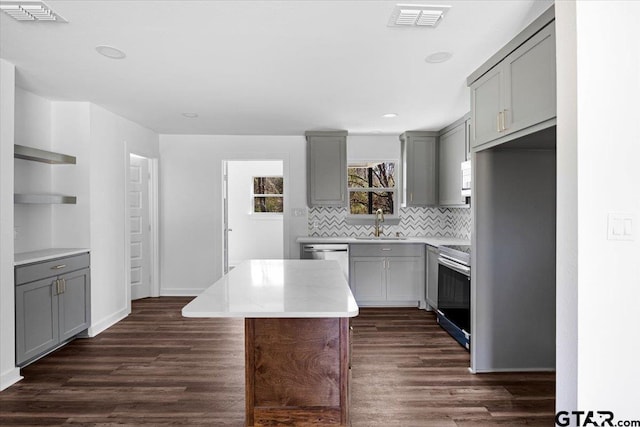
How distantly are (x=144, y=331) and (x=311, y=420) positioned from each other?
2.73 meters

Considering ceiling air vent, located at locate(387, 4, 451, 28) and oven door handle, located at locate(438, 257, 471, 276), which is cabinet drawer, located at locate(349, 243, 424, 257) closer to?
oven door handle, located at locate(438, 257, 471, 276)

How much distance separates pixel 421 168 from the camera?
17.4 feet

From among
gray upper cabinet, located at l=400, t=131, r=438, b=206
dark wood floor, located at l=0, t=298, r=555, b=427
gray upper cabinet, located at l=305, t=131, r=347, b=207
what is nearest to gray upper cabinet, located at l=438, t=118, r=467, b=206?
gray upper cabinet, located at l=400, t=131, r=438, b=206

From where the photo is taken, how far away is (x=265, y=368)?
2.04 metres

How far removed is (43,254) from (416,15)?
3.52 meters

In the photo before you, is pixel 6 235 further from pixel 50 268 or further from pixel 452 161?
pixel 452 161

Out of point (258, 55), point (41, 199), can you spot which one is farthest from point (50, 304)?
point (258, 55)

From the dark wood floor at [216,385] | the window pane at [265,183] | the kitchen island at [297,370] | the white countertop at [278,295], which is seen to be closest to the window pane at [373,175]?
the dark wood floor at [216,385]

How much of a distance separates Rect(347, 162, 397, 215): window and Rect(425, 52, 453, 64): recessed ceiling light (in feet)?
9.50

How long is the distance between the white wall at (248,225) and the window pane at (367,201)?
2535 millimetres

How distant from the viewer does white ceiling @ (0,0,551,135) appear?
217cm

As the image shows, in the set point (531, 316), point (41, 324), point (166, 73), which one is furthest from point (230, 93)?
point (531, 316)
